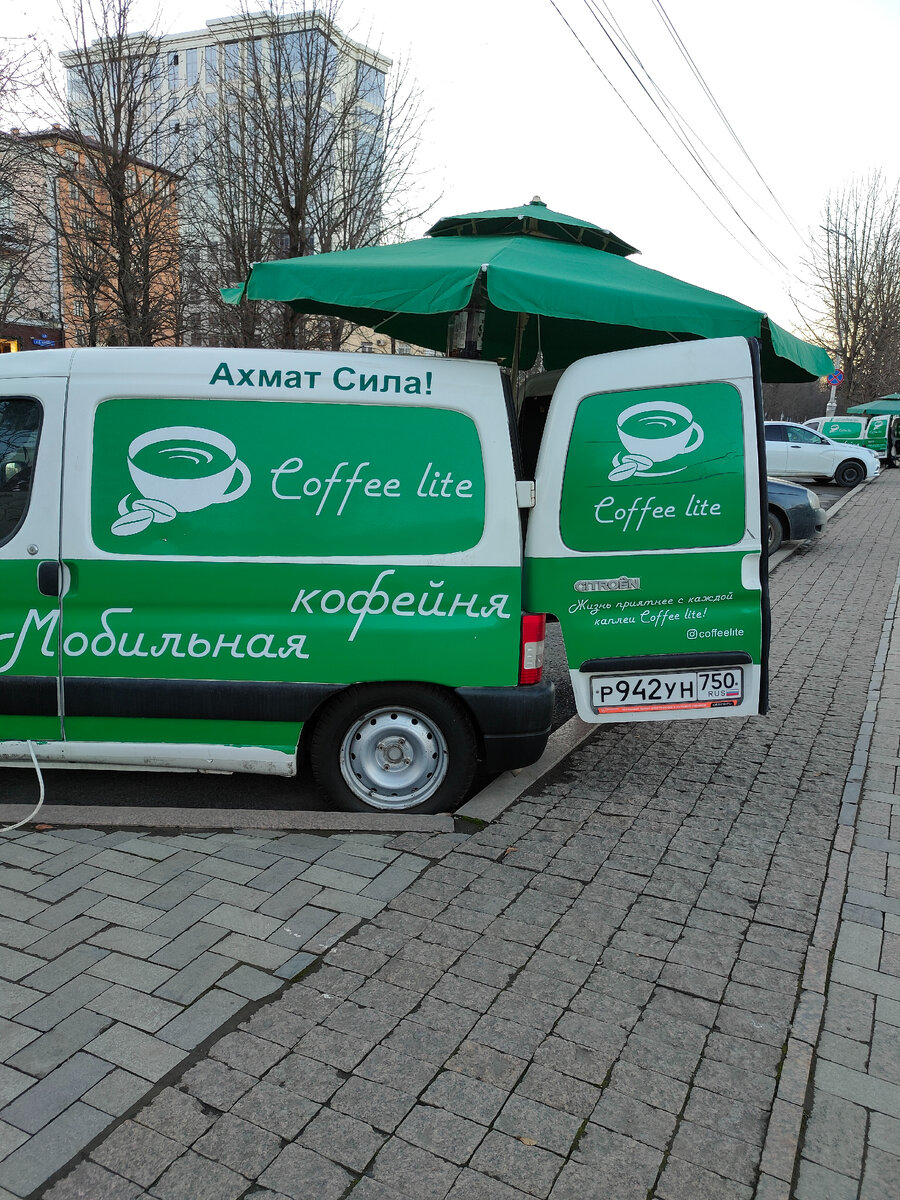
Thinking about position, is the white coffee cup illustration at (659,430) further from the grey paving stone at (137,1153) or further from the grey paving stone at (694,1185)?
the grey paving stone at (137,1153)

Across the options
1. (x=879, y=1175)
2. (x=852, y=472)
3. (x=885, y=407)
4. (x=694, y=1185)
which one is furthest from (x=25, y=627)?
Result: (x=885, y=407)

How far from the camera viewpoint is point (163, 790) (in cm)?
483

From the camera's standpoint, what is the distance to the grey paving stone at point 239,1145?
2391 mm

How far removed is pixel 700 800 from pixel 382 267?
10.1 feet

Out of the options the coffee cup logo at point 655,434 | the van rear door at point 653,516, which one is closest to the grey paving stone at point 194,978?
the van rear door at point 653,516

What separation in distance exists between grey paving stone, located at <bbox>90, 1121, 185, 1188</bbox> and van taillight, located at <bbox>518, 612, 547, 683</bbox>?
8.01 ft

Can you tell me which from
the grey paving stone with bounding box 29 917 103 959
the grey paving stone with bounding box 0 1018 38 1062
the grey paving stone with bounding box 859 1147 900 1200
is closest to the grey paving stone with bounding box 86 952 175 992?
the grey paving stone with bounding box 29 917 103 959

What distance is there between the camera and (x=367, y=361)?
13.9 ft

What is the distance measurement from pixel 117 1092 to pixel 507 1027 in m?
1.15

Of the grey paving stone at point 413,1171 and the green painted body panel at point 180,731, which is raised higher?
the green painted body panel at point 180,731

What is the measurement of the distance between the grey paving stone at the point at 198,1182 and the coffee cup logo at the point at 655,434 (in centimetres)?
327

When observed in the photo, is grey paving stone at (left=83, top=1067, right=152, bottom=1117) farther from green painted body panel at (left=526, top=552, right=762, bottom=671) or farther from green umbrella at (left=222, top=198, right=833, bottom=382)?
green umbrella at (left=222, top=198, right=833, bottom=382)

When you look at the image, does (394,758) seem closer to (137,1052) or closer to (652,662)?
(652,662)

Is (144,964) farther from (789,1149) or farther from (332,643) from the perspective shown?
(789,1149)
